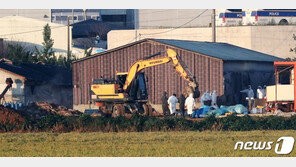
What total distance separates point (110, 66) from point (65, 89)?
6.55 meters

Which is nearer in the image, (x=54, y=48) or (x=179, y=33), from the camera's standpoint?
(x=179, y=33)

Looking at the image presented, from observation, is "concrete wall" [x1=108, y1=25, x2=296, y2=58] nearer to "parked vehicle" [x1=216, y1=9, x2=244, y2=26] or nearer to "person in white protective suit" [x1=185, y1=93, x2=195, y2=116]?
"parked vehicle" [x1=216, y1=9, x2=244, y2=26]

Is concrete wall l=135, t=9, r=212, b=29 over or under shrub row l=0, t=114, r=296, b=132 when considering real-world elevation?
over

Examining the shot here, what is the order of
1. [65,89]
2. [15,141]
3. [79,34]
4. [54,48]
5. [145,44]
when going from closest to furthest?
[15,141]
[145,44]
[65,89]
[54,48]
[79,34]

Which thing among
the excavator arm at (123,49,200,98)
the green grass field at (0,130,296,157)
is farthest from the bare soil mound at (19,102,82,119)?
the green grass field at (0,130,296,157)

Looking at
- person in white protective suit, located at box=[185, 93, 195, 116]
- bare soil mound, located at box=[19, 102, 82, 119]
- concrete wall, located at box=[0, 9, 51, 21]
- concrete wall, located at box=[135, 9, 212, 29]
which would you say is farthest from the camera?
concrete wall, located at box=[0, 9, 51, 21]

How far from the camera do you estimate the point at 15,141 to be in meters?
24.6

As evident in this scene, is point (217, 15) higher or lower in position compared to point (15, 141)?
higher

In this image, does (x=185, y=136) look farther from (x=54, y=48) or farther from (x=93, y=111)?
(x=54, y=48)

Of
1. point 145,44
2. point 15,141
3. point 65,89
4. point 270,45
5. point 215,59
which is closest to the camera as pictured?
point 15,141

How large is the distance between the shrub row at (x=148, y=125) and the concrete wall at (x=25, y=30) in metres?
43.1

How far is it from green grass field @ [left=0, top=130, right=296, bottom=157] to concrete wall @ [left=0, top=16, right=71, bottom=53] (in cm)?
4490

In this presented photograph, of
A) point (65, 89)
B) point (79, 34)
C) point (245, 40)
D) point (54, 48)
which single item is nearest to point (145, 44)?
point (65, 89)

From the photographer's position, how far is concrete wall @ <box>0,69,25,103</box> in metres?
46.9
